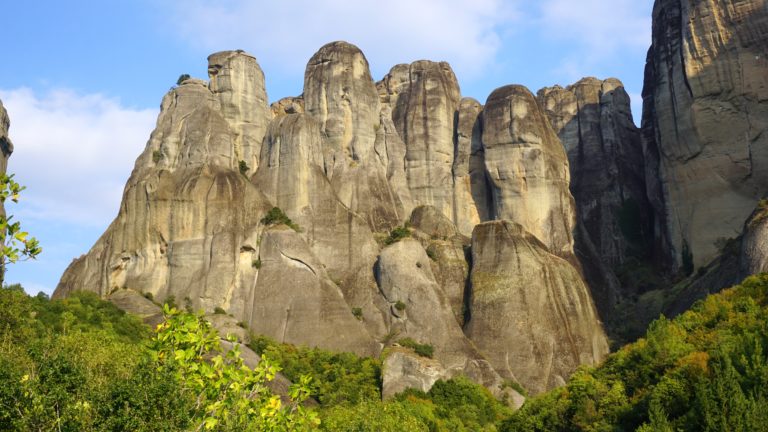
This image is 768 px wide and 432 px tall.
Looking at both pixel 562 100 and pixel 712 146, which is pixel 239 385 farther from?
pixel 562 100

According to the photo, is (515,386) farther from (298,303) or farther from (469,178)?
(469,178)

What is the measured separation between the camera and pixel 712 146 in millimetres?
65812

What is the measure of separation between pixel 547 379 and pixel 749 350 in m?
26.6

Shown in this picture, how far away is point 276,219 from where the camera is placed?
2498 inches

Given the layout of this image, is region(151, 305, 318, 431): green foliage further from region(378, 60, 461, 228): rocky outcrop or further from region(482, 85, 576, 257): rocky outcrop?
region(378, 60, 461, 228): rocky outcrop

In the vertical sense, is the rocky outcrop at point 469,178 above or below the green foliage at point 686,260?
above

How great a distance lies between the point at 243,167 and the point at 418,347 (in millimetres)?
20448

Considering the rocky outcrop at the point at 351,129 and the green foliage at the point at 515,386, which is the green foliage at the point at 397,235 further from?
the green foliage at the point at 515,386

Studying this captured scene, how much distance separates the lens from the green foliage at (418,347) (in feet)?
183

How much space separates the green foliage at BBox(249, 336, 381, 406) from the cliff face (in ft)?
4.59

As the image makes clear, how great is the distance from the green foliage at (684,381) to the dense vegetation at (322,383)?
61 mm

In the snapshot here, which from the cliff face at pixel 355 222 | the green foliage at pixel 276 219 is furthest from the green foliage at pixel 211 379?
the green foliage at pixel 276 219

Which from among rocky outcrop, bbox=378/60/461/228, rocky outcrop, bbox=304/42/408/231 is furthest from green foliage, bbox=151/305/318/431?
rocky outcrop, bbox=378/60/461/228

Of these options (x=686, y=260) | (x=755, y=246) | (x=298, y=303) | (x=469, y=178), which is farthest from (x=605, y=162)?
(x=298, y=303)
